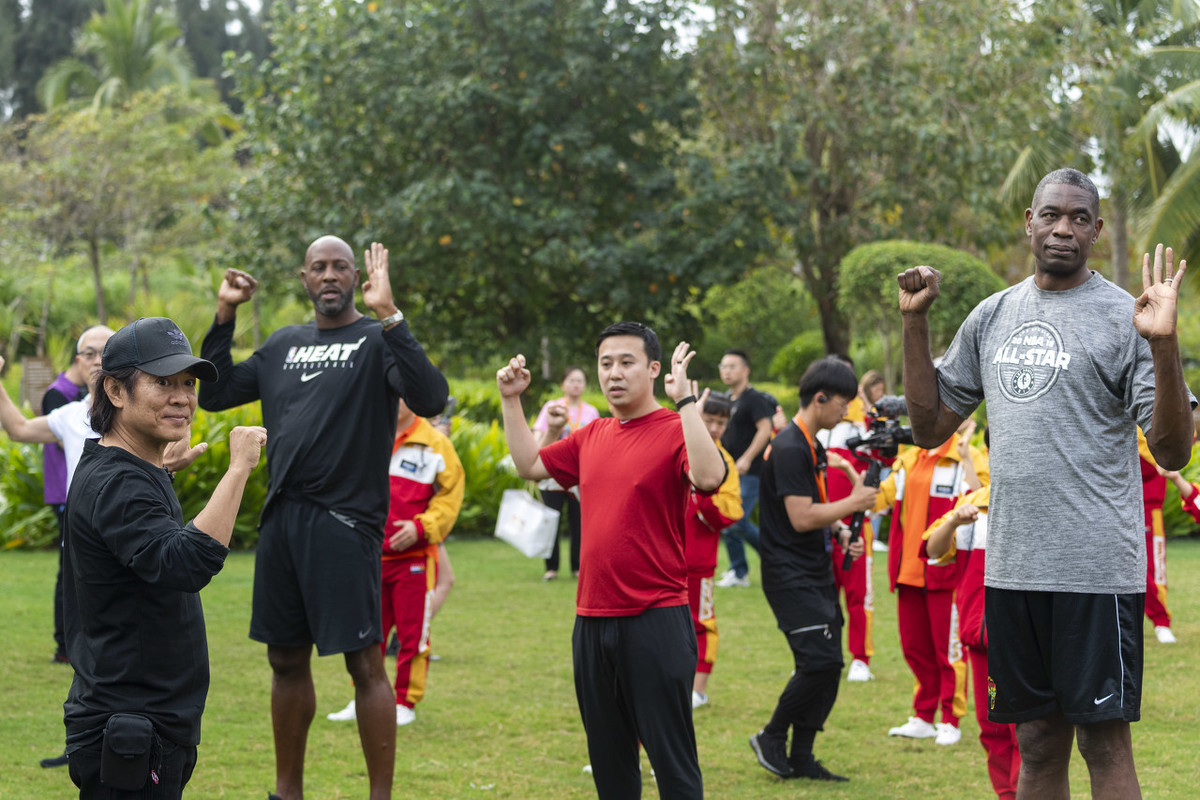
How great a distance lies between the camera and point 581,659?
4.34m

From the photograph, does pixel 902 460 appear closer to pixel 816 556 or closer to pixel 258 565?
pixel 816 556

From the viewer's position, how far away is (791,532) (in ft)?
20.2

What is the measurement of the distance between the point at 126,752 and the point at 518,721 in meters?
3.98

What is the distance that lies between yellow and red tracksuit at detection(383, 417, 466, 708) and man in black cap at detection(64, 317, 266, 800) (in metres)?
3.42

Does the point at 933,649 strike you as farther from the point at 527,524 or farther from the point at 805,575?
the point at 527,524

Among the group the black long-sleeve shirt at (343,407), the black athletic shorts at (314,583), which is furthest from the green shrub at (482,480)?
the black athletic shorts at (314,583)

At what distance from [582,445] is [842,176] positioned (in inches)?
612

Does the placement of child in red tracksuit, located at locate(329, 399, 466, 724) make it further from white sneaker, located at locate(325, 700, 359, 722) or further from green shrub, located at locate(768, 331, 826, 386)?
green shrub, located at locate(768, 331, 826, 386)

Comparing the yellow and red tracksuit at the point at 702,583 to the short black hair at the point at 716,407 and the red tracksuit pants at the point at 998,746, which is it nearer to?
the short black hair at the point at 716,407

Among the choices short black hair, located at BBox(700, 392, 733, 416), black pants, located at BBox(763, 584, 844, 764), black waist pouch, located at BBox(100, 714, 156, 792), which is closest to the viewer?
black waist pouch, located at BBox(100, 714, 156, 792)

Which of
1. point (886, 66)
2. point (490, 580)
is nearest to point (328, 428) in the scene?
point (490, 580)

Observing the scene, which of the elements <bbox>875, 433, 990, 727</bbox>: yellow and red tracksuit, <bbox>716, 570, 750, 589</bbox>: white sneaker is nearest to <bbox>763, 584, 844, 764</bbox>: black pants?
<bbox>875, 433, 990, 727</bbox>: yellow and red tracksuit

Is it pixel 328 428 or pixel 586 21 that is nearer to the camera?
pixel 328 428

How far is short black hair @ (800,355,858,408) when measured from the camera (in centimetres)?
605
